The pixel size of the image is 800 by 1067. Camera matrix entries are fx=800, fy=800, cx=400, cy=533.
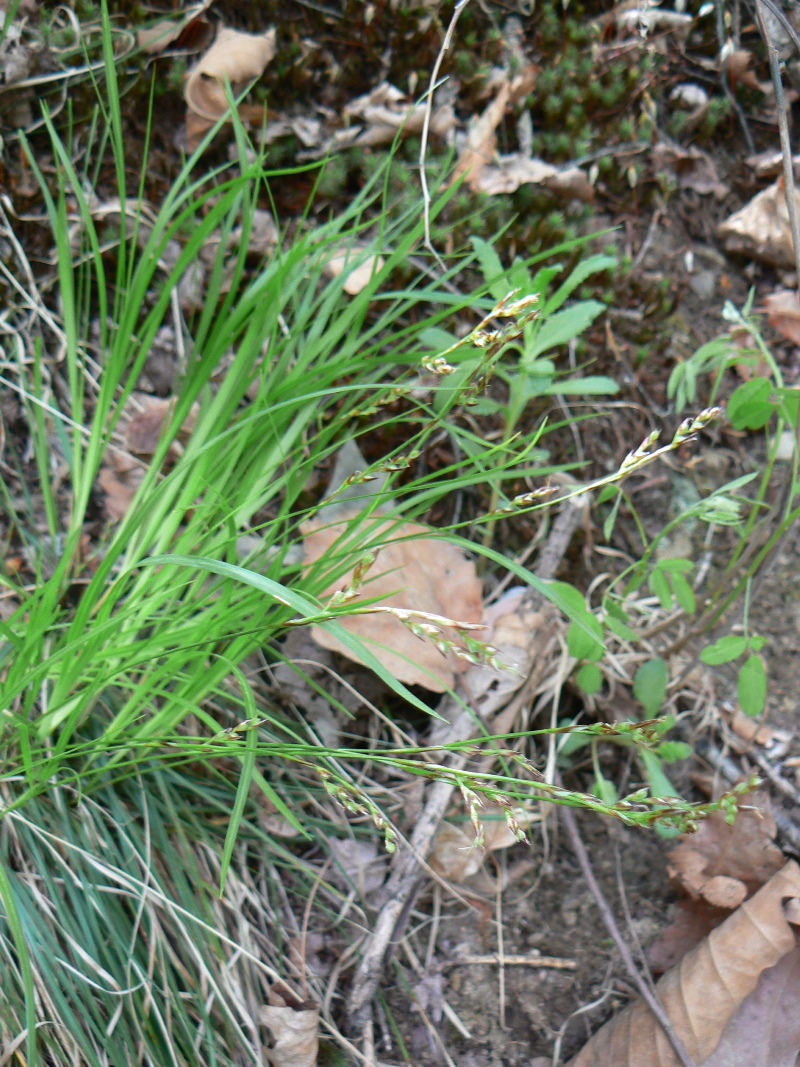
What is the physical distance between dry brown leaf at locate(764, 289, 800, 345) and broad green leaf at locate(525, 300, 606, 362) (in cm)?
79

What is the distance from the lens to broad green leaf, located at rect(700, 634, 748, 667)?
1.47 metres

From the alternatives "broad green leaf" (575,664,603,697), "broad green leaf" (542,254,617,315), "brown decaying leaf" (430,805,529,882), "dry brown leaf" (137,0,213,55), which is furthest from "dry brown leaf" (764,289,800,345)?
"dry brown leaf" (137,0,213,55)

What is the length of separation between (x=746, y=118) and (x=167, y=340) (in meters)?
1.82

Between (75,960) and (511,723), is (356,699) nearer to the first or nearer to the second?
(511,723)

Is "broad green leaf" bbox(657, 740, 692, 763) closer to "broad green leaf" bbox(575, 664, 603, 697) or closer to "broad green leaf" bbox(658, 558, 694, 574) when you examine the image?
"broad green leaf" bbox(575, 664, 603, 697)

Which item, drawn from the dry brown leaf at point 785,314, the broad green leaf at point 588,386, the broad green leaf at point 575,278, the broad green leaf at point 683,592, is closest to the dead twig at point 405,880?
the broad green leaf at point 683,592

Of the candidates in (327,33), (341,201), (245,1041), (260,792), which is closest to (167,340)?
(341,201)

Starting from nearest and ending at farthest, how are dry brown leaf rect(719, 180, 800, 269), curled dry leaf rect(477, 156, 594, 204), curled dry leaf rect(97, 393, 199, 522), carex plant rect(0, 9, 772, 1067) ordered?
carex plant rect(0, 9, 772, 1067) → curled dry leaf rect(97, 393, 199, 522) → curled dry leaf rect(477, 156, 594, 204) → dry brown leaf rect(719, 180, 800, 269)

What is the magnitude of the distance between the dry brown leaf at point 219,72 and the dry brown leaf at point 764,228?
135 centimetres

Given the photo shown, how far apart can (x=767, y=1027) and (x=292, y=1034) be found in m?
0.83

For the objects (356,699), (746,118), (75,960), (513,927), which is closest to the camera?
(75,960)

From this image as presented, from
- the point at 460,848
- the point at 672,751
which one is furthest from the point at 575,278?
the point at 460,848

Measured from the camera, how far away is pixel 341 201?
207cm

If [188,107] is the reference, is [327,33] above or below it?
above
